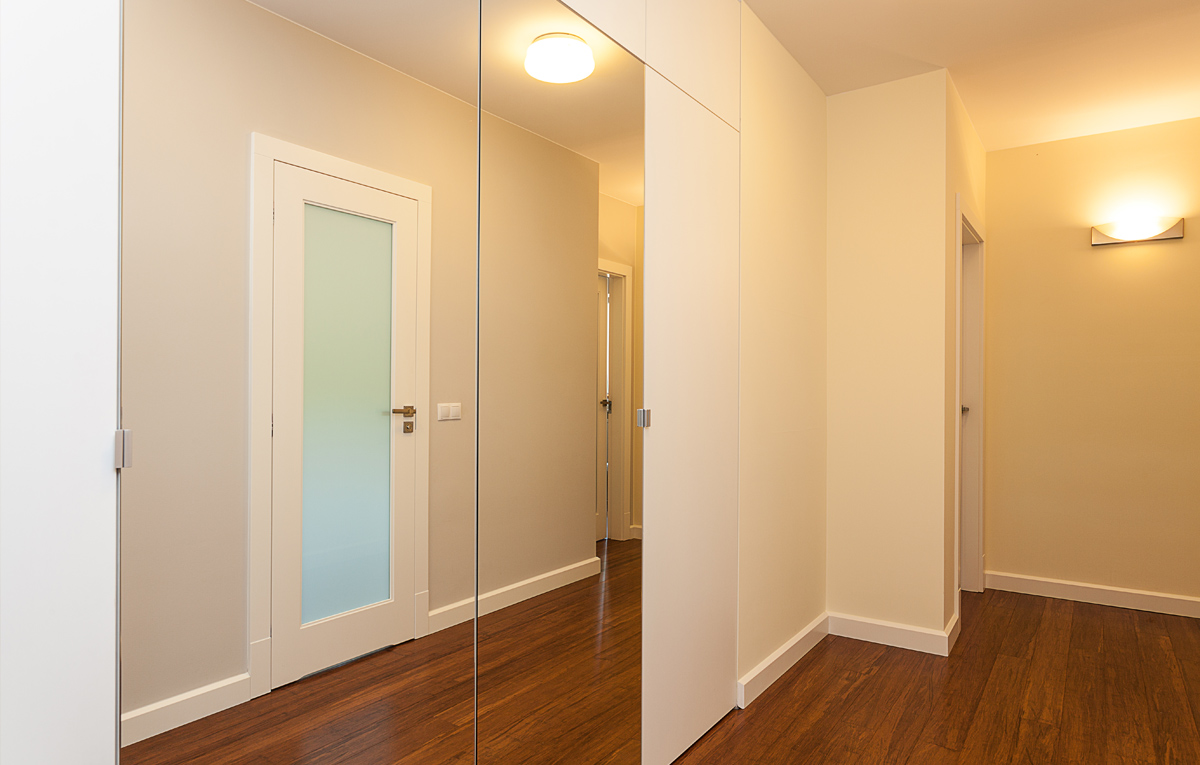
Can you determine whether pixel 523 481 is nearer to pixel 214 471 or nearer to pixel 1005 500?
pixel 214 471

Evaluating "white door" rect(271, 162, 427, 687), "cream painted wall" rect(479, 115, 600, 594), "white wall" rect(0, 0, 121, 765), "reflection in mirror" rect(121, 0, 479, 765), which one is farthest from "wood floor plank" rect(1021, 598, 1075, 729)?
"white wall" rect(0, 0, 121, 765)

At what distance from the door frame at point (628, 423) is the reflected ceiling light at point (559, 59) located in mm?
526

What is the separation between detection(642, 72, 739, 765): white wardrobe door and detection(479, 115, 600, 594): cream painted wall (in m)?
0.30

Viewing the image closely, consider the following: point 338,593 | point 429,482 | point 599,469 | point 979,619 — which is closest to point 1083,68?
point 979,619

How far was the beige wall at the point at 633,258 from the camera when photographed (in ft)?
6.34

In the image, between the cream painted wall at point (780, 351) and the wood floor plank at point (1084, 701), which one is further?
the cream painted wall at point (780, 351)

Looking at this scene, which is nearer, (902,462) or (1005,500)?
(902,462)

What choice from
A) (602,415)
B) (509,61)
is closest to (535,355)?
(602,415)

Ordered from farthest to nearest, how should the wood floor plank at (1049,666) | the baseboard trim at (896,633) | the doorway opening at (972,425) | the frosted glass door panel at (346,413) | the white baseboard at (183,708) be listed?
the doorway opening at (972,425), the baseboard trim at (896,633), the wood floor plank at (1049,666), the frosted glass door panel at (346,413), the white baseboard at (183,708)

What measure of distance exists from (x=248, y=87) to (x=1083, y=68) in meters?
3.73

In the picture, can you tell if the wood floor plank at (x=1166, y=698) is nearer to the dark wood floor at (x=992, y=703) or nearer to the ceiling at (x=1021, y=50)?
the dark wood floor at (x=992, y=703)

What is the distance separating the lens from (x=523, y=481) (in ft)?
5.54

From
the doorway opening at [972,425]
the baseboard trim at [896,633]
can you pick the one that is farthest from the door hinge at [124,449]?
the doorway opening at [972,425]

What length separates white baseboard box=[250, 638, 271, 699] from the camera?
1.18 meters
